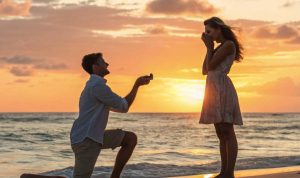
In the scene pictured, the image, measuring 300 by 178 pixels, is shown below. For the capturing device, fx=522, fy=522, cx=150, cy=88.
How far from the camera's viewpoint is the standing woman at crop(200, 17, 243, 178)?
5449mm

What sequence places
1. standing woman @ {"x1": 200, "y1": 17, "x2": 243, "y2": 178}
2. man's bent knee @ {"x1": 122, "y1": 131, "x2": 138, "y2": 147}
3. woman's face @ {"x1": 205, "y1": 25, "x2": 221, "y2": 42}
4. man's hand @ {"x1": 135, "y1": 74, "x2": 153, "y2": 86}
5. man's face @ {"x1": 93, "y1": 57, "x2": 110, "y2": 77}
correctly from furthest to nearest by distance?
woman's face @ {"x1": 205, "y1": 25, "x2": 221, "y2": 42} < standing woman @ {"x1": 200, "y1": 17, "x2": 243, "y2": 178} < man's bent knee @ {"x1": 122, "y1": 131, "x2": 138, "y2": 147} < man's face @ {"x1": 93, "y1": 57, "x2": 110, "y2": 77} < man's hand @ {"x1": 135, "y1": 74, "x2": 153, "y2": 86}

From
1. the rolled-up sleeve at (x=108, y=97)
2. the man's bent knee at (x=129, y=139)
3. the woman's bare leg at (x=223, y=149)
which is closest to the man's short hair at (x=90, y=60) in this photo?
the rolled-up sleeve at (x=108, y=97)

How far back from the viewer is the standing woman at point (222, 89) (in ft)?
17.9

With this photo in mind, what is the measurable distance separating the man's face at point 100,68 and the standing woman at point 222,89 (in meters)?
1.26

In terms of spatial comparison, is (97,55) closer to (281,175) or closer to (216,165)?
(281,175)

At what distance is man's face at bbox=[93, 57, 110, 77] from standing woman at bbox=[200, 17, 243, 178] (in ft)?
4.13

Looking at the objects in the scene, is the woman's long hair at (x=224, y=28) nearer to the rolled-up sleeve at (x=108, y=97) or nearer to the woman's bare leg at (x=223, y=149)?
the woman's bare leg at (x=223, y=149)

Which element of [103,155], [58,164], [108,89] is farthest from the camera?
[103,155]

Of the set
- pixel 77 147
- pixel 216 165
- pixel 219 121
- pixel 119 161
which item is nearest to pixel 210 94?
pixel 219 121

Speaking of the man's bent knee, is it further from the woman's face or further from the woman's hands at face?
the woman's face

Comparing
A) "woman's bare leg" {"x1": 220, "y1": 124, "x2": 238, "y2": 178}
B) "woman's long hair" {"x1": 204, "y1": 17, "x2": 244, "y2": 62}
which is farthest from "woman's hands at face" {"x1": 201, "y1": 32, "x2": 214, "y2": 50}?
"woman's bare leg" {"x1": 220, "y1": 124, "x2": 238, "y2": 178}

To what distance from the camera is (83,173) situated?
4.68 metres

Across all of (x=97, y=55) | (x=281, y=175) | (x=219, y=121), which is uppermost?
(x=97, y=55)

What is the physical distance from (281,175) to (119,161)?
241cm
